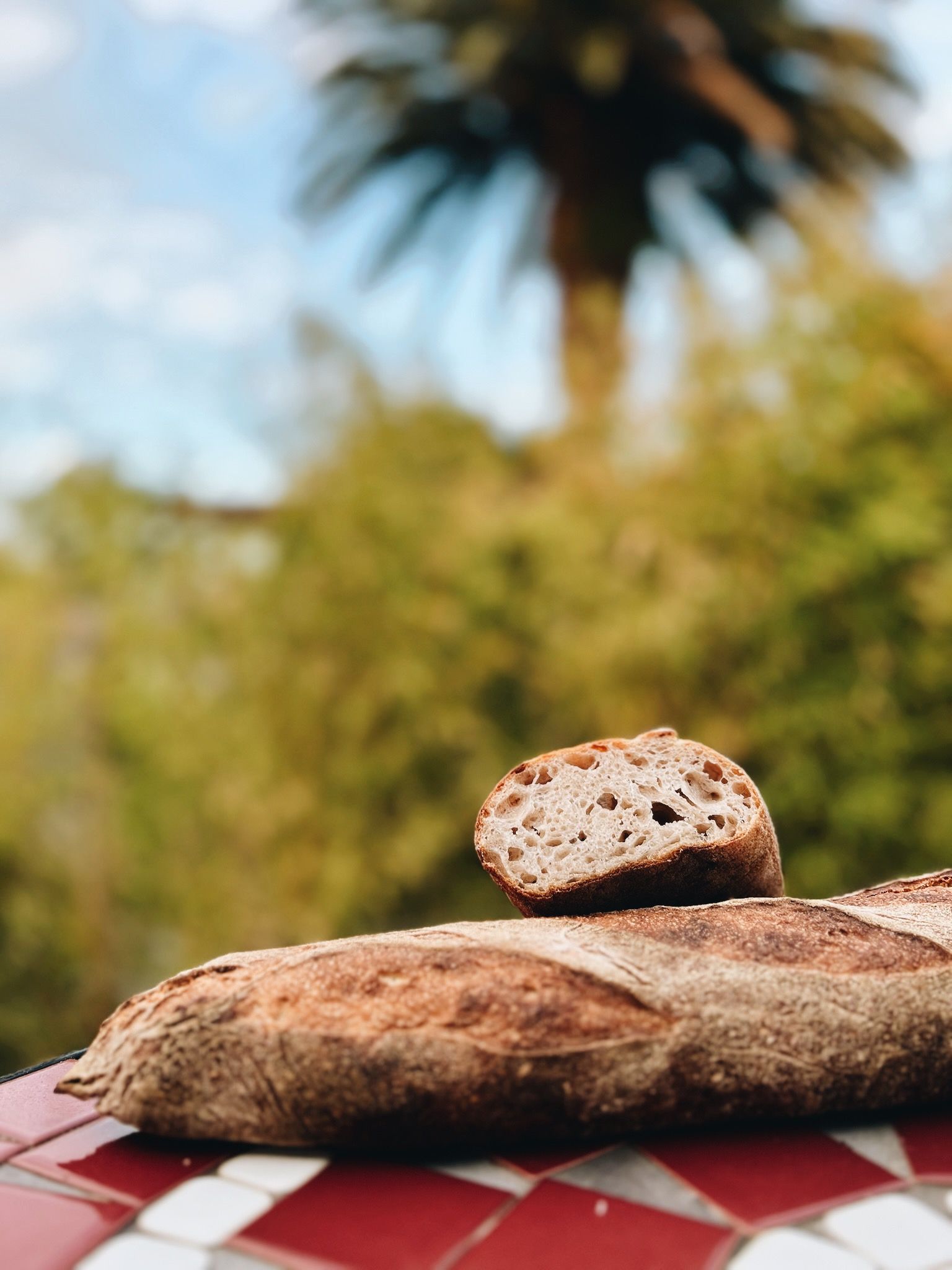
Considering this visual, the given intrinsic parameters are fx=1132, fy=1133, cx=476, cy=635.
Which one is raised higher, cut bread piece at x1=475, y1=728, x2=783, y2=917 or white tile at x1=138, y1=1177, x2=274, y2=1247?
cut bread piece at x1=475, y1=728, x2=783, y2=917

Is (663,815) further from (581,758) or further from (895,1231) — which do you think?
(895,1231)

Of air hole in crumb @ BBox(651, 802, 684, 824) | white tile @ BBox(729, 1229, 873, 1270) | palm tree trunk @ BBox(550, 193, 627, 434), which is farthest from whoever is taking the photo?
palm tree trunk @ BBox(550, 193, 627, 434)

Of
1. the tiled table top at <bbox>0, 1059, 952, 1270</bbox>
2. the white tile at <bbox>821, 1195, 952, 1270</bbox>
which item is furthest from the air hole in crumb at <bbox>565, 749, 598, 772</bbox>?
the white tile at <bbox>821, 1195, 952, 1270</bbox>

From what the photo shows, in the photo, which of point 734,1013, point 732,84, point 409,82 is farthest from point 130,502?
point 734,1013

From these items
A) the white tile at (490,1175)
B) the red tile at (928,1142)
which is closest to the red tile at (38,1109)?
the white tile at (490,1175)

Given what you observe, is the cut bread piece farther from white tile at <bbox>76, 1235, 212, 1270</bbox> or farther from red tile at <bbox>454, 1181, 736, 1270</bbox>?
white tile at <bbox>76, 1235, 212, 1270</bbox>

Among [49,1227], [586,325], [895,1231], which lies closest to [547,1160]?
[895,1231]
